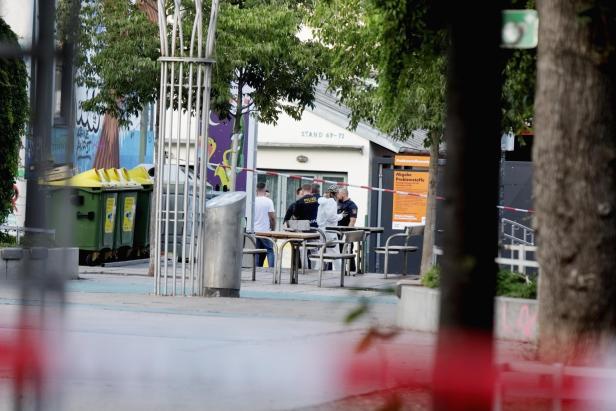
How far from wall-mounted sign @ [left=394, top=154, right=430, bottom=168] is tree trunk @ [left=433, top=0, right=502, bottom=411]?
30.8 meters

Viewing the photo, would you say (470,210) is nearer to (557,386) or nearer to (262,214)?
(557,386)

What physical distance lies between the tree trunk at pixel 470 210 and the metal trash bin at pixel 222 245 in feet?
38.8

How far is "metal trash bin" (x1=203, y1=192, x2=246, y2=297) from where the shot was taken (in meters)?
14.5

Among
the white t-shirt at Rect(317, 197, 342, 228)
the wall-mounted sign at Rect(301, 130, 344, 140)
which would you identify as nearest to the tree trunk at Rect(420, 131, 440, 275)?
the white t-shirt at Rect(317, 197, 342, 228)

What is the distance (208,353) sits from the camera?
31.2ft

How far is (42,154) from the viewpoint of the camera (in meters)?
3.42

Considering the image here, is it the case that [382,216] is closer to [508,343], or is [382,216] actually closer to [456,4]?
[508,343]

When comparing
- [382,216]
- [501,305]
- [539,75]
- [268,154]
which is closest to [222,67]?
[382,216]

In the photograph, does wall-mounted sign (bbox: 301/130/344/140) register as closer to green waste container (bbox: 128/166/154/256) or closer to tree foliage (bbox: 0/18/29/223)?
green waste container (bbox: 128/166/154/256)

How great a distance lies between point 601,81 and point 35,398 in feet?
16.2

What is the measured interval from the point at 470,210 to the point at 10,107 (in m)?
4.06

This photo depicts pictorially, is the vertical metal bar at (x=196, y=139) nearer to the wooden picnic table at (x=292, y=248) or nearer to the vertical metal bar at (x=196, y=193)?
the vertical metal bar at (x=196, y=193)

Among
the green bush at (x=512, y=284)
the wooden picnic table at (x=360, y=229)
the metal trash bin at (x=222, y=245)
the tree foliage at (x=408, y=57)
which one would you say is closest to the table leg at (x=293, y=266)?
the wooden picnic table at (x=360, y=229)

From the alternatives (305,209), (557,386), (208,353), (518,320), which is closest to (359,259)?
(305,209)
